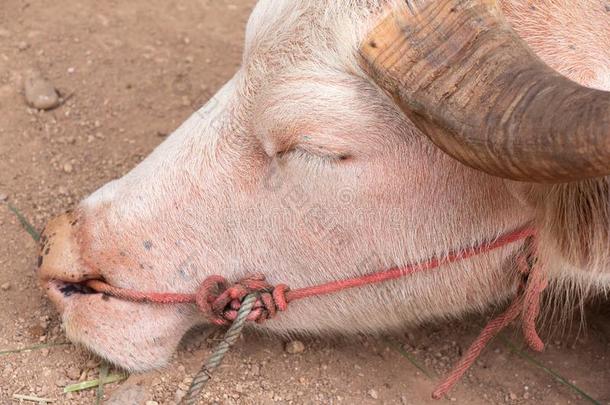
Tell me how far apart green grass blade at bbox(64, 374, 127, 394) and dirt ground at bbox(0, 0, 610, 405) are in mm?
23

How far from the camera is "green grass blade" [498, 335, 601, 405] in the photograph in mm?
3211

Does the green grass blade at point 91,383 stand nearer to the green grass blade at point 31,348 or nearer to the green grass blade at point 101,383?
the green grass blade at point 101,383

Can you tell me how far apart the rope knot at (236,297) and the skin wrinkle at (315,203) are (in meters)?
0.05

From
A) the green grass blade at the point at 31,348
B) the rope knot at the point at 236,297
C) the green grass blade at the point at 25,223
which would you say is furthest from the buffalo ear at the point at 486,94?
the green grass blade at the point at 25,223

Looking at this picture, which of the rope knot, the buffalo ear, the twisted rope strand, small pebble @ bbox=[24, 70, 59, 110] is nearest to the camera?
the buffalo ear

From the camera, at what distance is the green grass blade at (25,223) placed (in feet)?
11.7

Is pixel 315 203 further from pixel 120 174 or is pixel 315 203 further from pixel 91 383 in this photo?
pixel 120 174

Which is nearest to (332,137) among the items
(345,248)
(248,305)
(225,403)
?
(345,248)

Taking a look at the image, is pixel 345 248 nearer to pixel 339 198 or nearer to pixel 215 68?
pixel 339 198

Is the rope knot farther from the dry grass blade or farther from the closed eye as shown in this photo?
the dry grass blade

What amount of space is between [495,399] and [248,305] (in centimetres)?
108

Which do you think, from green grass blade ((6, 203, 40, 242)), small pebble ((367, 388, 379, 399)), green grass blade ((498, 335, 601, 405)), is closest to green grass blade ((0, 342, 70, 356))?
green grass blade ((6, 203, 40, 242))

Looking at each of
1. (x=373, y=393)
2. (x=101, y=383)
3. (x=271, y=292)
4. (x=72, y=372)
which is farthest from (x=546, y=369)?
(x=72, y=372)

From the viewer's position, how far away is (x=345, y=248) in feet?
9.11
